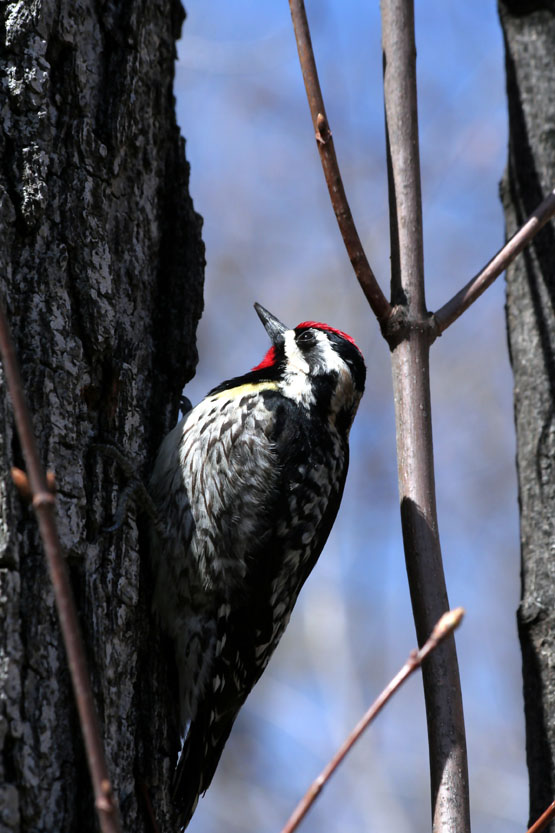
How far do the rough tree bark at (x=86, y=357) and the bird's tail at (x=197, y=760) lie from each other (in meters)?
0.16

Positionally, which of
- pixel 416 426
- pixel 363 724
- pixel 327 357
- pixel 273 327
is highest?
pixel 273 327

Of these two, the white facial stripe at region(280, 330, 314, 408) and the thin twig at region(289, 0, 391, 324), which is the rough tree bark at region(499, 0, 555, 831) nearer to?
the white facial stripe at region(280, 330, 314, 408)

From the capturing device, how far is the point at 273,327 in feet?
12.2

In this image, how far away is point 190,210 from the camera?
2910 mm

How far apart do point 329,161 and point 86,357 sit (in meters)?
0.70

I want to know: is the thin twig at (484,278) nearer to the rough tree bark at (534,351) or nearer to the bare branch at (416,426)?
the bare branch at (416,426)

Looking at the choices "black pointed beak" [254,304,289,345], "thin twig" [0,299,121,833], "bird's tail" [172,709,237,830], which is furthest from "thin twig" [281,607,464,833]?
"black pointed beak" [254,304,289,345]

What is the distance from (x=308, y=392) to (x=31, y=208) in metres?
1.32

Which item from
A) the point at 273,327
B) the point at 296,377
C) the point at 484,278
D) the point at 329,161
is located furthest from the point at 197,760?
the point at 273,327

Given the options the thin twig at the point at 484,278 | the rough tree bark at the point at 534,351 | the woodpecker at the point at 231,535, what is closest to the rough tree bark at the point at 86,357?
the woodpecker at the point at 231,535

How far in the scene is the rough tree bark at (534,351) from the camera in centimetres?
259

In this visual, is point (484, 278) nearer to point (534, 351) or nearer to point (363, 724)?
point (534, 351)

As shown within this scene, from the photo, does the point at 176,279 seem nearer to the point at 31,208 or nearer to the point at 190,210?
the point at 190,210

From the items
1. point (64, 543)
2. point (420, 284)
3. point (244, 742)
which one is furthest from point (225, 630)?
point (244, 742)
